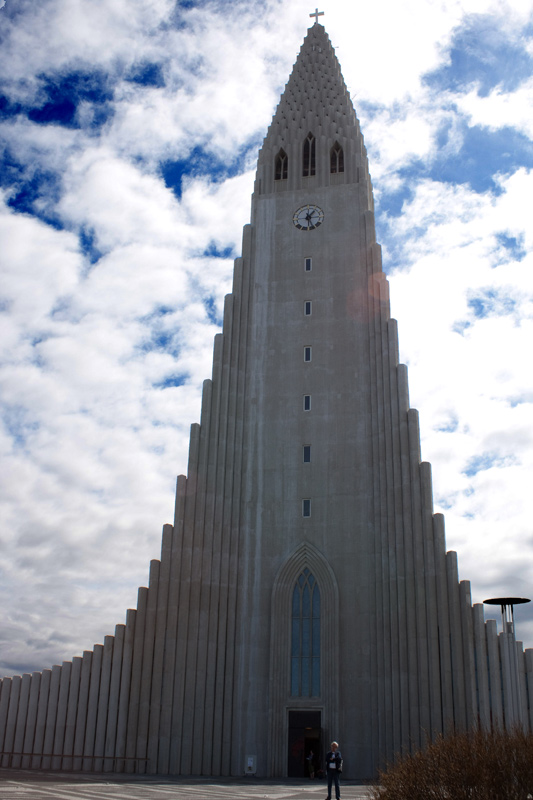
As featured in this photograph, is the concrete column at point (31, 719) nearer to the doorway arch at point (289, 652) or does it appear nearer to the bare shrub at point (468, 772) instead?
the doorway arch at point (289, 652)

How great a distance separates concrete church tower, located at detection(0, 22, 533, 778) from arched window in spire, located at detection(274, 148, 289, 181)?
6744 mm

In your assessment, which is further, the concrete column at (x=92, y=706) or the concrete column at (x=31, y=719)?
the concrete column at (x=31, y=719)

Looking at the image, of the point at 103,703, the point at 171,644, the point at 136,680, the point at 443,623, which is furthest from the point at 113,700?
the point at 443,623

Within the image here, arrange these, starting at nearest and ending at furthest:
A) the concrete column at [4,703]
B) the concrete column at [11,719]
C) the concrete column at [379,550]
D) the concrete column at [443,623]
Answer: the concrete column at [443,623] < the concrete column at [379,550] < the concrete column at [11,719] < the concrete column at [4,703]

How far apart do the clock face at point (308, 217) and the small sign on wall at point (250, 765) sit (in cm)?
2683

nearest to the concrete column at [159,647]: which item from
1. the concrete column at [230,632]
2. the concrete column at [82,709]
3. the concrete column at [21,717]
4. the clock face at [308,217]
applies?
the concrete column at [230,632]

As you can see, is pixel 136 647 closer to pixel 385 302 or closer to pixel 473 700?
pixel 473 700

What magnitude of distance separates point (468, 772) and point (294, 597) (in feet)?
70.1

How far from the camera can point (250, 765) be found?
99.7 feet

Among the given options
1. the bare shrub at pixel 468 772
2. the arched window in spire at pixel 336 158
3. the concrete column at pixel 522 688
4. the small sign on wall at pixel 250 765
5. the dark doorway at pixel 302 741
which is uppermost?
the arched window in spire at pixel 336 158

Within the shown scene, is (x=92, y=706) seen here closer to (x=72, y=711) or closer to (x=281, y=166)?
(x=72, y=711)

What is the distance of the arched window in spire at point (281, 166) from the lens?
43284 mm

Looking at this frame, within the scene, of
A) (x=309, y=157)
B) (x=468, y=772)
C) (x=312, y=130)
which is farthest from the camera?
(x=312, y=130)

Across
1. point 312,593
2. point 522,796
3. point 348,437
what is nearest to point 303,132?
point 348,437
